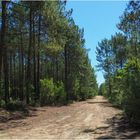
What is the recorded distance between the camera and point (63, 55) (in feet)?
217

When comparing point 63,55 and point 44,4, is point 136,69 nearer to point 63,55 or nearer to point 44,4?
point 44,4

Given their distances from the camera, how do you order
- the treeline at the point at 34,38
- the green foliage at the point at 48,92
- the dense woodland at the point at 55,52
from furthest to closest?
the green foliage at the point at 48,92 → the treeline at the point at 34,38 → the dense woodland at the point at 55,52

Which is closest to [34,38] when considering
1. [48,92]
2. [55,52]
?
[55,52]

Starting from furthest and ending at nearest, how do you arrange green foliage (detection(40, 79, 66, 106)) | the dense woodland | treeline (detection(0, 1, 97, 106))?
green foliage (detection(40, 79, 66, 106)), treeline (detection(0, 1, 97, 106)), the dense woodland

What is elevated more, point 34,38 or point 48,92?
point 34,38

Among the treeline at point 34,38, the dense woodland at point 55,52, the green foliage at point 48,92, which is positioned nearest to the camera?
the dense woodland at point 55,52

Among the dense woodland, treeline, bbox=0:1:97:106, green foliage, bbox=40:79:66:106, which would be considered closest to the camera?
the dense woodland

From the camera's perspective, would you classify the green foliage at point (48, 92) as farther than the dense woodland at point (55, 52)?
Yes

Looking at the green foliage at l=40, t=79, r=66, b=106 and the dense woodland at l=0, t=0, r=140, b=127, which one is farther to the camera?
the green foliage at l=40, t=79, r=66, b=106

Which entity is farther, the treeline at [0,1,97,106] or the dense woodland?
the treeline at [0,1,97,106]

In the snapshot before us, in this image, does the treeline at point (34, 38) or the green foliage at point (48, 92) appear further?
the green foliage at point (48, 92)

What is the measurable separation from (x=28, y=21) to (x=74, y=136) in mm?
26019

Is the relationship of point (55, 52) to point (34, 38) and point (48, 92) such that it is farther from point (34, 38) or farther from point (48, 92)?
point (48, 92)

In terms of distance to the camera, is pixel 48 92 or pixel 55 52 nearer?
pixel 55 52
